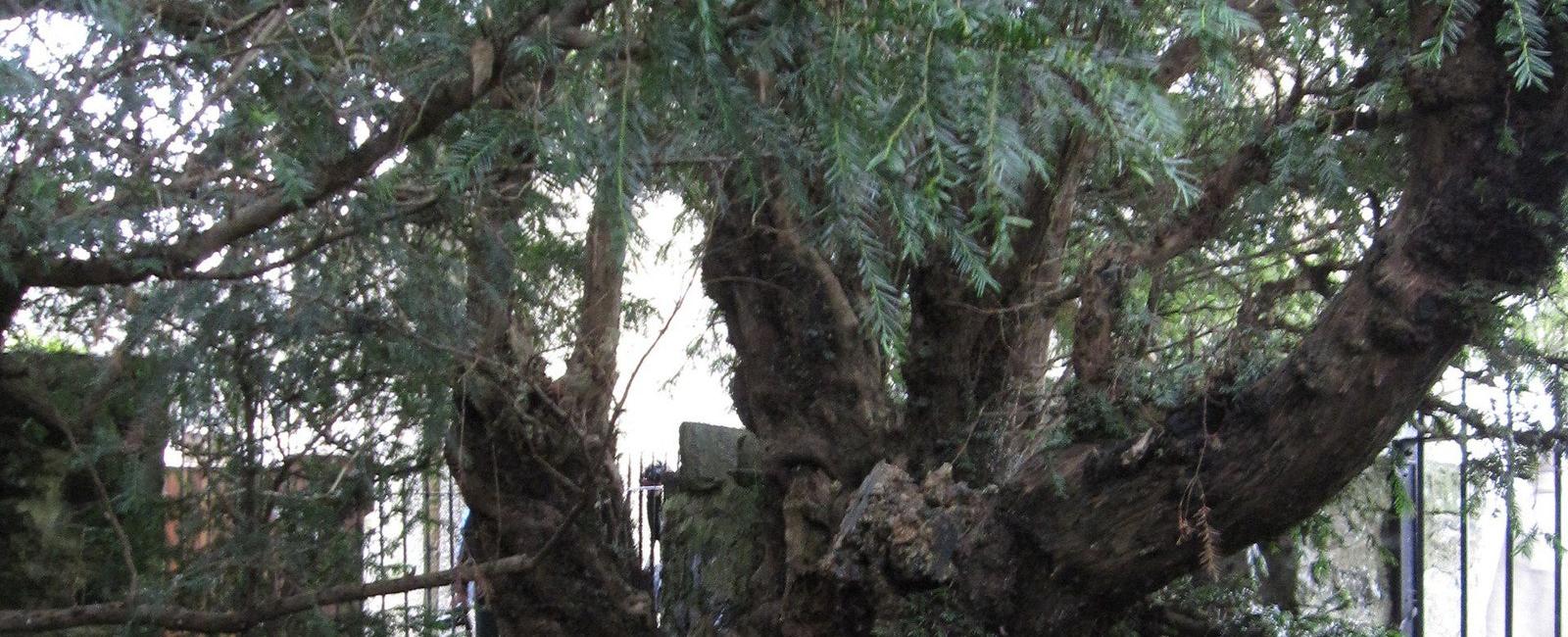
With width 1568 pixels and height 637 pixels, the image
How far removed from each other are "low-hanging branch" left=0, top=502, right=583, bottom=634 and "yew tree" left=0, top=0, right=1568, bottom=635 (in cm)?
2

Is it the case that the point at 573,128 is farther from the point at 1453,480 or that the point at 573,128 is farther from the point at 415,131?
the point at 1453,480

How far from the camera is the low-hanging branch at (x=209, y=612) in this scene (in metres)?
3.68

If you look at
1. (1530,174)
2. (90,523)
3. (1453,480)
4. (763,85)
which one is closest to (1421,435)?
(1530,174)

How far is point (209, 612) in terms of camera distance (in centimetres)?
391

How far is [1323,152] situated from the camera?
11.4ft

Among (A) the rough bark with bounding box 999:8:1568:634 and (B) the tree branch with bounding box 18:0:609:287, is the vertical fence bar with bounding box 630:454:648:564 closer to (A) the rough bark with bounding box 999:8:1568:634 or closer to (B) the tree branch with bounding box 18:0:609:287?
(A) the rough bark with bounding box 999:8:1568:634

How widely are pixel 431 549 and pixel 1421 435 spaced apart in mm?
3745

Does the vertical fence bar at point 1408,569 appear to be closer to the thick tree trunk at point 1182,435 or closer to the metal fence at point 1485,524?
the metal fence at point 1485,524

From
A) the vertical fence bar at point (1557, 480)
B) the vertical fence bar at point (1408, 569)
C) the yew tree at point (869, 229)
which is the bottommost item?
the vertical fence bar at point (1408, 569)

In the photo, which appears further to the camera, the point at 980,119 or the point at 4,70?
the point at 4,70

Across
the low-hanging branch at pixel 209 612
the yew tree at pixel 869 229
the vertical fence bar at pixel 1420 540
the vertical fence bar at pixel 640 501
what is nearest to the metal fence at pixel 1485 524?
the vertical fence bar at pixel 1420 540

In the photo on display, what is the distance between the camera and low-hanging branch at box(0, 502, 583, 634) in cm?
368

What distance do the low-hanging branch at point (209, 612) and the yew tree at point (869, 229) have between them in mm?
18

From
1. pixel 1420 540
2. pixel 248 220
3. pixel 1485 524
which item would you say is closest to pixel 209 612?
pixel 248 220
